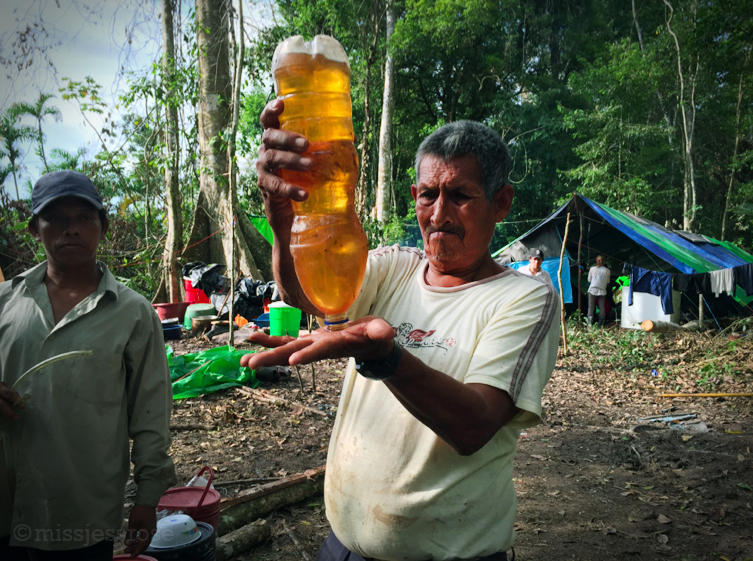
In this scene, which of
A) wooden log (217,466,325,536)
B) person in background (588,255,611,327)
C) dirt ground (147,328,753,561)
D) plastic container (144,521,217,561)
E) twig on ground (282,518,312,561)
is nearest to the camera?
plastic container (144,521,217,561)

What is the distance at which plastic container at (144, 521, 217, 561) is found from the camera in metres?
2.51

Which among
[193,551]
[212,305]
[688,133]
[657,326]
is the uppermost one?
[688,133]

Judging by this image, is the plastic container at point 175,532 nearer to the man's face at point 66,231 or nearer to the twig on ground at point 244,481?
the man's face at point 66,231

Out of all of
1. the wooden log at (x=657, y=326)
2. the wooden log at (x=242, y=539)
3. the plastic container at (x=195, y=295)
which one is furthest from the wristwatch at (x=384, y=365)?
the wooden log at (x=657, y=326)

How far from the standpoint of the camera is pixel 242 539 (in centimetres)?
332

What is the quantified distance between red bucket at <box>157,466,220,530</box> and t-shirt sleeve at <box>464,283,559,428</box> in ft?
6.84

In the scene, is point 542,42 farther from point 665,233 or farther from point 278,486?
point 278,486

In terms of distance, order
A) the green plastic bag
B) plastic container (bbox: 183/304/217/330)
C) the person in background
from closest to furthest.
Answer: the green plastic bag, plastic container (bbox: 183/304/217/330), the person in background

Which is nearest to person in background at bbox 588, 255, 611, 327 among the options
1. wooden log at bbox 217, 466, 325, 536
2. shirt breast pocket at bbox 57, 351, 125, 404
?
wooden log at bbox 217, 466, 325, 536

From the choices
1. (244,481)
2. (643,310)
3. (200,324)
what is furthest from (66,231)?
(643,310)

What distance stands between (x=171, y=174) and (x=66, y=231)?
8.92 meters

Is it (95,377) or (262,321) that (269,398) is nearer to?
(262,321)

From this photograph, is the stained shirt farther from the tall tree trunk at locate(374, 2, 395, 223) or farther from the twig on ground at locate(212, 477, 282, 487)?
the twig on ground at locate(212, 477, 282, 487)

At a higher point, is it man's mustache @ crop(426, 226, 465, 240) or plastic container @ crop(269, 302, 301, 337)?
man's mustache @ crop(426, 226, 465, 240)
